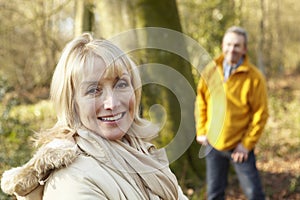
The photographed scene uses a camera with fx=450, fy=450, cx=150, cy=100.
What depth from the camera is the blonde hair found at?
167 centimetres

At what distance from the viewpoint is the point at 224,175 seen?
14.2ft

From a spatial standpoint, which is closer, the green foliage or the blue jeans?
the blue jeans

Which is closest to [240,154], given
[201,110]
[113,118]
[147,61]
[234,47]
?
[201,110]

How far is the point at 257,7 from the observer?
1576cm

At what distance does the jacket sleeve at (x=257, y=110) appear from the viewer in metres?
4.03

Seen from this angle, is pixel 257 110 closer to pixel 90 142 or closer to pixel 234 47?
pixel 234 47

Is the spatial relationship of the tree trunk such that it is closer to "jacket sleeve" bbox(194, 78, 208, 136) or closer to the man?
"jacket sleeve" bbox(194, 78, 208, 136)

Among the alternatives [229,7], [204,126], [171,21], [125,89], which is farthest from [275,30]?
[125,89]

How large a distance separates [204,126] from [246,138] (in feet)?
1.48

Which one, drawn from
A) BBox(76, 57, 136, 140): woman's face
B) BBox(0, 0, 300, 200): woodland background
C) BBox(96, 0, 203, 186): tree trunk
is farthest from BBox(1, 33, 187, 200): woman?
BBox(96, 0, 203, 186): tree trunk

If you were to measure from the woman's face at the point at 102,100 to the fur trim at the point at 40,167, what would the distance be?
142mm

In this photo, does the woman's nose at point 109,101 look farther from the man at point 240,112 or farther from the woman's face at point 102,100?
the man at point 240,112

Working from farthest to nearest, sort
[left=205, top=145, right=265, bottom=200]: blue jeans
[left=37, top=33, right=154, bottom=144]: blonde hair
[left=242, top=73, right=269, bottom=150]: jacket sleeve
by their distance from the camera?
[left=205, top=145, right=265, bottom=200]: blue jeans → [left=242, top=73, right=269, bottom=150]: jacket sleeve → [left=37, top=33, right=154, bottom=144]: blonde hair

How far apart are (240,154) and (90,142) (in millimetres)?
2655
